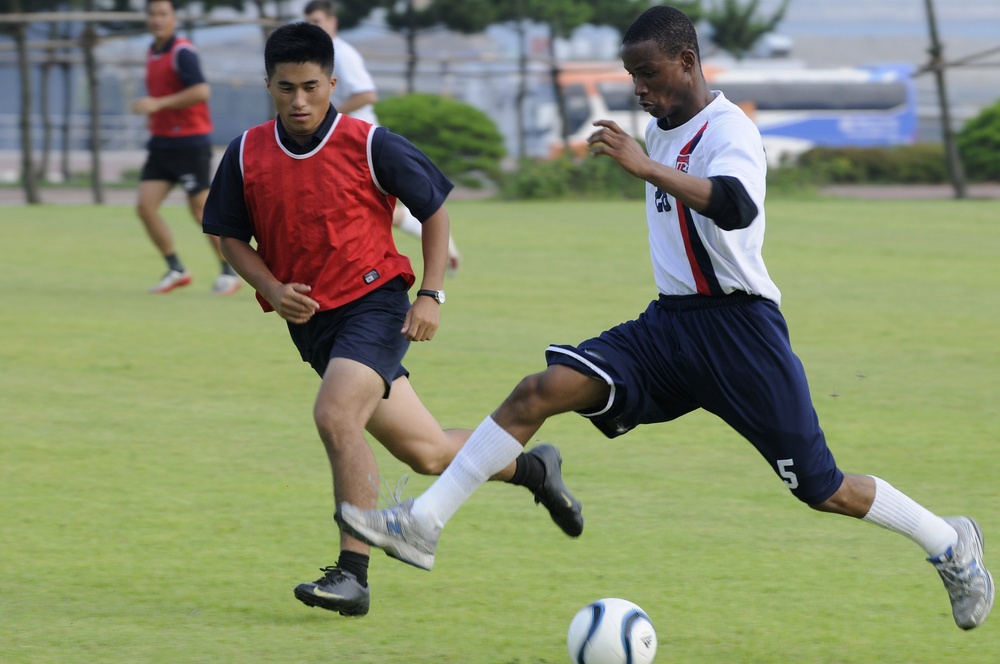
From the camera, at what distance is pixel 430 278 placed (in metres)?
4.93

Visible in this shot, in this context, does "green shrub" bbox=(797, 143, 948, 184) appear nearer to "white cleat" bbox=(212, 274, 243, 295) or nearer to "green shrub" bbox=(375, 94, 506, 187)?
"green shrub" bbox=(375, 94, 506, 187)

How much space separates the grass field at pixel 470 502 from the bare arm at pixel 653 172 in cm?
135

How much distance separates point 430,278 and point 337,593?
1134mm

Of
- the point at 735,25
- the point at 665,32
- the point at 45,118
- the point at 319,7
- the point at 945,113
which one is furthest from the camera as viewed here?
the point at 735,25

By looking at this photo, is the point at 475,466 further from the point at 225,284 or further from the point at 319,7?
the point at 225,284

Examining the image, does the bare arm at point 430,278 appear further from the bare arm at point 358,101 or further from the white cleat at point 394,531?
the bare arm at point 358,101

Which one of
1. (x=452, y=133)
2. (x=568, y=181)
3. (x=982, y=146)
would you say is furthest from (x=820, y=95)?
(x=568, y=181)

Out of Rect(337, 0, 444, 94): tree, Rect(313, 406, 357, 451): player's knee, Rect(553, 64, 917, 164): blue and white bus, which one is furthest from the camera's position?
Rect(553, 64, 917, 164): blue and white bus

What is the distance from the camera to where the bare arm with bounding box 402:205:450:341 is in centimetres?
483

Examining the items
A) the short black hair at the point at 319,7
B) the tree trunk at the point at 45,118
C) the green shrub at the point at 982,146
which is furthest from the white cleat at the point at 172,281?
the green shrub at the point at 982,146

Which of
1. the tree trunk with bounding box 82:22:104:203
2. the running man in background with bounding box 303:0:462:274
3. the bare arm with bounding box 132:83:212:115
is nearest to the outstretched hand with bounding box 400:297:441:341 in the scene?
the running man in background with bounding box 303:0:462:274

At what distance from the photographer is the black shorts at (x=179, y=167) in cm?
1203

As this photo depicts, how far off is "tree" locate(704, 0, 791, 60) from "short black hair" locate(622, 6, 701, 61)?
35.5m

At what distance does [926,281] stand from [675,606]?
31.0 ft
